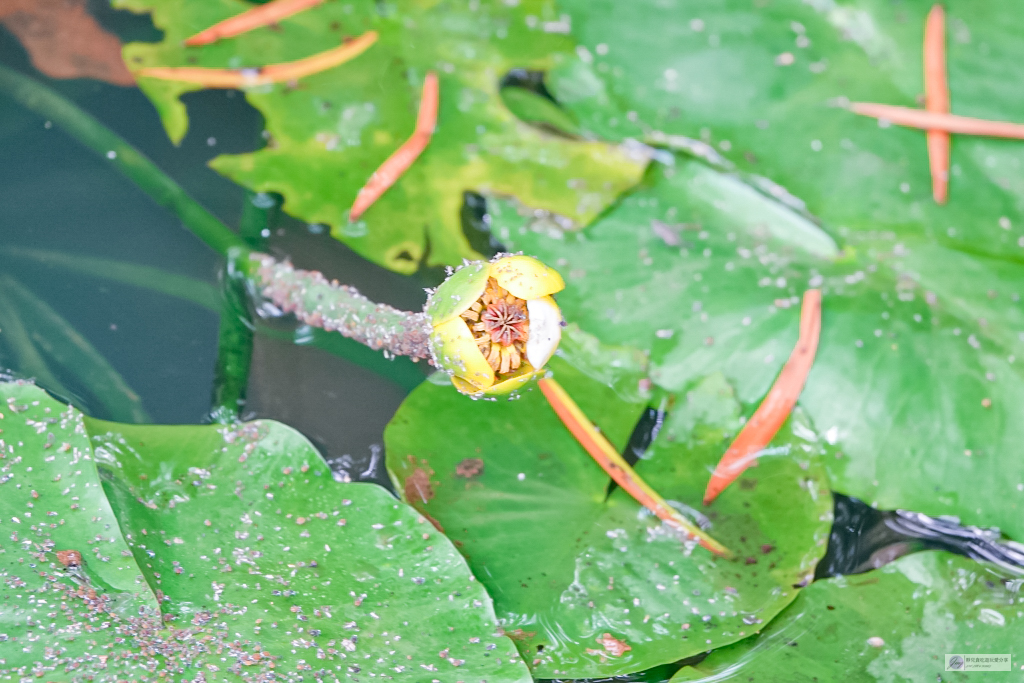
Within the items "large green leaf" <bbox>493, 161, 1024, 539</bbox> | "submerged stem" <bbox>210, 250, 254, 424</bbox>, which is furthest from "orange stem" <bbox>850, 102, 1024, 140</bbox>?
"submerged stem" <bbox>210, 250, 254, 424</bbox>

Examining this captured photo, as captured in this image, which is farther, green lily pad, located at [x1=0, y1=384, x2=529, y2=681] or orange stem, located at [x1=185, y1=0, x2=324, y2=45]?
orange stem, located at [x1=185, y1=0, x2=324, y2=45]

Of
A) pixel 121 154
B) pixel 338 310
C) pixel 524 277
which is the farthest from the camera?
pixel 121 154

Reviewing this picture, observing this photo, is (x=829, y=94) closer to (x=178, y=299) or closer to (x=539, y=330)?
(x=539, y=330)

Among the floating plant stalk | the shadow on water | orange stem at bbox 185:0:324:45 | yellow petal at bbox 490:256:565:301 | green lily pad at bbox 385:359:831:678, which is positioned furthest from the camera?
orange stem at bbox 185:0:324:45

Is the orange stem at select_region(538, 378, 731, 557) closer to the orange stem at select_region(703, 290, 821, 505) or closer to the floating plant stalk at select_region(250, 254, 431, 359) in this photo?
the orange stem at select_region(703, 290, 821, 505)

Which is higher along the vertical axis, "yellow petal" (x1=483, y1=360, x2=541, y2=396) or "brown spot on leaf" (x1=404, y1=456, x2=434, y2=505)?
"yellow petal" (x1=483, y1=360, x2=541, y2=396)

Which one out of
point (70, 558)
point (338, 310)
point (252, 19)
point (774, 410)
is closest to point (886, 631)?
point (774, 410)

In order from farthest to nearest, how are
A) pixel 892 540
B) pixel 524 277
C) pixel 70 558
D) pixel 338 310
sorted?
pixel 892 540 → pixel 338 310 → pixel 70 558 → pixel 524 277
